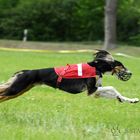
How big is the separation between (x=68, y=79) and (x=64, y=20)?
36.6 metres

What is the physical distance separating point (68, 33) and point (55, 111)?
37.1 meters

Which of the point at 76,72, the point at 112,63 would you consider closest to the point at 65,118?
the point at 76,72

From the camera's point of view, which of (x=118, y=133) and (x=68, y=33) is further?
(x=68, y=33)

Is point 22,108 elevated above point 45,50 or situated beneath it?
elevated above

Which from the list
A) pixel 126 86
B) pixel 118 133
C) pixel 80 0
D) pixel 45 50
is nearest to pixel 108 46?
pixel 45 50

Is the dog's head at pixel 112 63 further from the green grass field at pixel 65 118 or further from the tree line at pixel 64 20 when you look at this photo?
the tree line at pixel 64 20

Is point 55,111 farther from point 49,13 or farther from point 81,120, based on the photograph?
point 49,13

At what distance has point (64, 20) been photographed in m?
46.5

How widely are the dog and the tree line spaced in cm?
3543

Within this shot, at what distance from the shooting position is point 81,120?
1017cm

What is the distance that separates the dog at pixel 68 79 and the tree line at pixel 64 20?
35428 millimetres

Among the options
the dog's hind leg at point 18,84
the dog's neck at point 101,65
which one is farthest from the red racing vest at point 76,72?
the dog's hind leg at point 18,84

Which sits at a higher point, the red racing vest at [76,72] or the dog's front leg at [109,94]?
the red racing vest at [76,72]

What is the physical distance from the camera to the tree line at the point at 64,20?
45.9 meters
